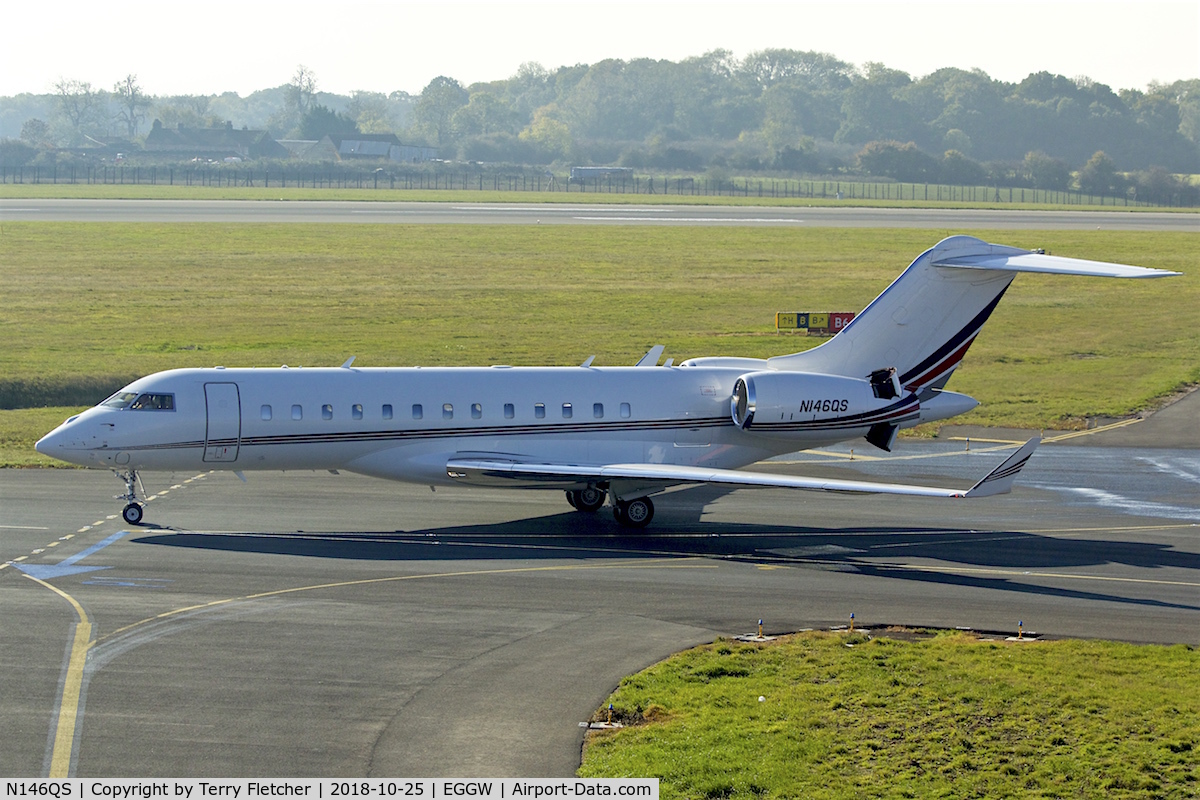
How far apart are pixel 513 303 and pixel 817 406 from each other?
41361 mm

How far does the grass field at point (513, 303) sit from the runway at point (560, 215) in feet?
22.1

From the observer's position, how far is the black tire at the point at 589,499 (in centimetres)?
3164

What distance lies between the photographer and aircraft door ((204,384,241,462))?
28.9 metres

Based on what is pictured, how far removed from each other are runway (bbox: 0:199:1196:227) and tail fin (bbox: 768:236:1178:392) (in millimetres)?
79002

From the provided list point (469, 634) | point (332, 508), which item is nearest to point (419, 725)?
point (469, 634)

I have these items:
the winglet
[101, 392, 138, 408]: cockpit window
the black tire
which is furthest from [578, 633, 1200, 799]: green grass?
[101, 392, 138, 408]: cockpit window

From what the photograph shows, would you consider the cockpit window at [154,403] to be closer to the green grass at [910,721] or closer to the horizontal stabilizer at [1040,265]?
the green grass at [910,721]

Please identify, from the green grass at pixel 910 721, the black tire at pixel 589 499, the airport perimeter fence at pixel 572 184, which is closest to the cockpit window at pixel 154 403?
the black tire at pixel 589 499

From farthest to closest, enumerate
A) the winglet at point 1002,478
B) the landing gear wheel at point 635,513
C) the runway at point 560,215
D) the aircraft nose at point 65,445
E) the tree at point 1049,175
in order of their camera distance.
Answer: the tree at point 1049,175
the runway at point 560,215
the landing gear wheel at point 635,513
the aircraft nose at point 65,445
the winglet at point 1002,478

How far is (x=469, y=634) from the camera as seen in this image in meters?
21.9

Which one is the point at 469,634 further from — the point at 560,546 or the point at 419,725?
the point at 560,546

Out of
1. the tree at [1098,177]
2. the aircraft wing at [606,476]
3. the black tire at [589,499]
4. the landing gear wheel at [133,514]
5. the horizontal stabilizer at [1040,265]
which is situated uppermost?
the tree at [1098,177]

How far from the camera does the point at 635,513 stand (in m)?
29.9

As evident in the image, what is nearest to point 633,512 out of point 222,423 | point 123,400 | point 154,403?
point 222,423
